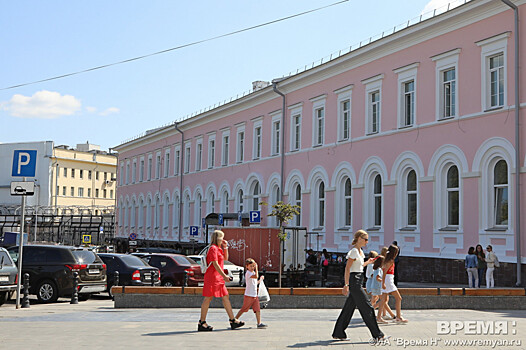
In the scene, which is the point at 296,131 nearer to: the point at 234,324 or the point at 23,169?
the point at 23,169

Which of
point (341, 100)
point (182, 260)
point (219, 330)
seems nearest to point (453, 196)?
point (341, 100)

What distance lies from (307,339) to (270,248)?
→ 1769cm

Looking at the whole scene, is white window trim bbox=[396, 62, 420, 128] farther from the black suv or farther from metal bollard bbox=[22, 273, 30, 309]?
metal bollard bbox=[22, 273, 30, 309]

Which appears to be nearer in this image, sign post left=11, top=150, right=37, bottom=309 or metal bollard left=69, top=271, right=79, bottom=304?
sign post left=11, top=150, right=37, bottom=309

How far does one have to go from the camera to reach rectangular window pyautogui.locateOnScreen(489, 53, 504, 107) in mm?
26188

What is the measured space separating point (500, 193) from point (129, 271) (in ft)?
44.0

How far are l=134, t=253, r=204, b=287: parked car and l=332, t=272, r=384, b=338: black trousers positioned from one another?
13.3 meters

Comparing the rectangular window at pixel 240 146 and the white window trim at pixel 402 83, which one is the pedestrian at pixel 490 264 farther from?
the rectangular window at pixel 240 146

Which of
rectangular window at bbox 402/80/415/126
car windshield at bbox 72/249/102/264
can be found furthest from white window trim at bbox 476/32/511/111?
car windshield at bbox 72/249/102/264

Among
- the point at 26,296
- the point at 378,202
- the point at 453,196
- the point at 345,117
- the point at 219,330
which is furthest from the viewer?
the point at 345,117

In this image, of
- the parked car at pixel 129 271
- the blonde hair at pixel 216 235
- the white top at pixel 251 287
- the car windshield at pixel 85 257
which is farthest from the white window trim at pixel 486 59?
the blonde hair at pixel 216 235

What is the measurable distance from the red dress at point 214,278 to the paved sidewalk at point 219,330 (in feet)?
2.27

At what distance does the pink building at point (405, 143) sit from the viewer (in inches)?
1032

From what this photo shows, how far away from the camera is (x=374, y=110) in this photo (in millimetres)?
33750
